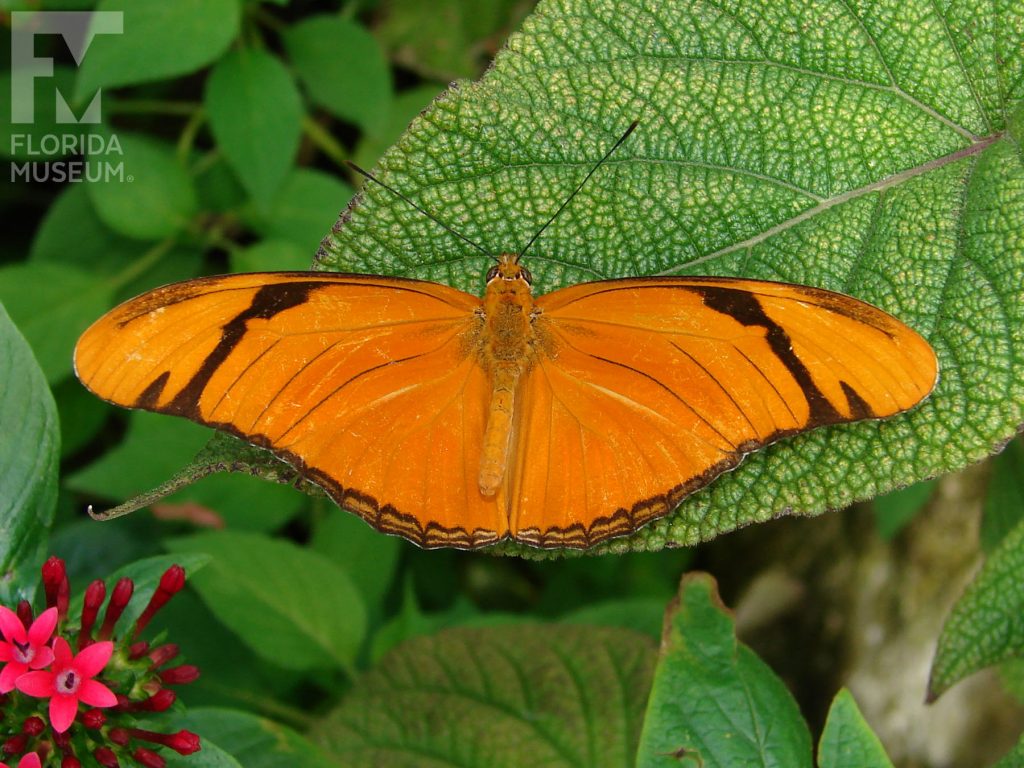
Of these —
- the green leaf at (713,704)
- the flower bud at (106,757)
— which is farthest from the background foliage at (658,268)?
the flower bud at (106,757)

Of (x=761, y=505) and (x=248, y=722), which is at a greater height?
(x=761, y=505)

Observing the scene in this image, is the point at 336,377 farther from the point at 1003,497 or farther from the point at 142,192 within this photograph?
the point at 1003,497

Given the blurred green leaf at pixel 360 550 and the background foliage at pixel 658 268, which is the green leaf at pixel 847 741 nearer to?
the background foliage at pixel 658 268

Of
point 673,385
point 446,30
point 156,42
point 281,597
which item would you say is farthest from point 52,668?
point 446,30

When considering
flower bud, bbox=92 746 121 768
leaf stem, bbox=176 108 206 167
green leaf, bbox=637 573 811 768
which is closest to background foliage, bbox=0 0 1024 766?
green leaf, bbox=637 573 811 768

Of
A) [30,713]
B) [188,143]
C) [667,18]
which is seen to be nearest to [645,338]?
[667,18]

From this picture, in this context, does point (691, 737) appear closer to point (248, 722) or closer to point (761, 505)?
point (761, 505)
